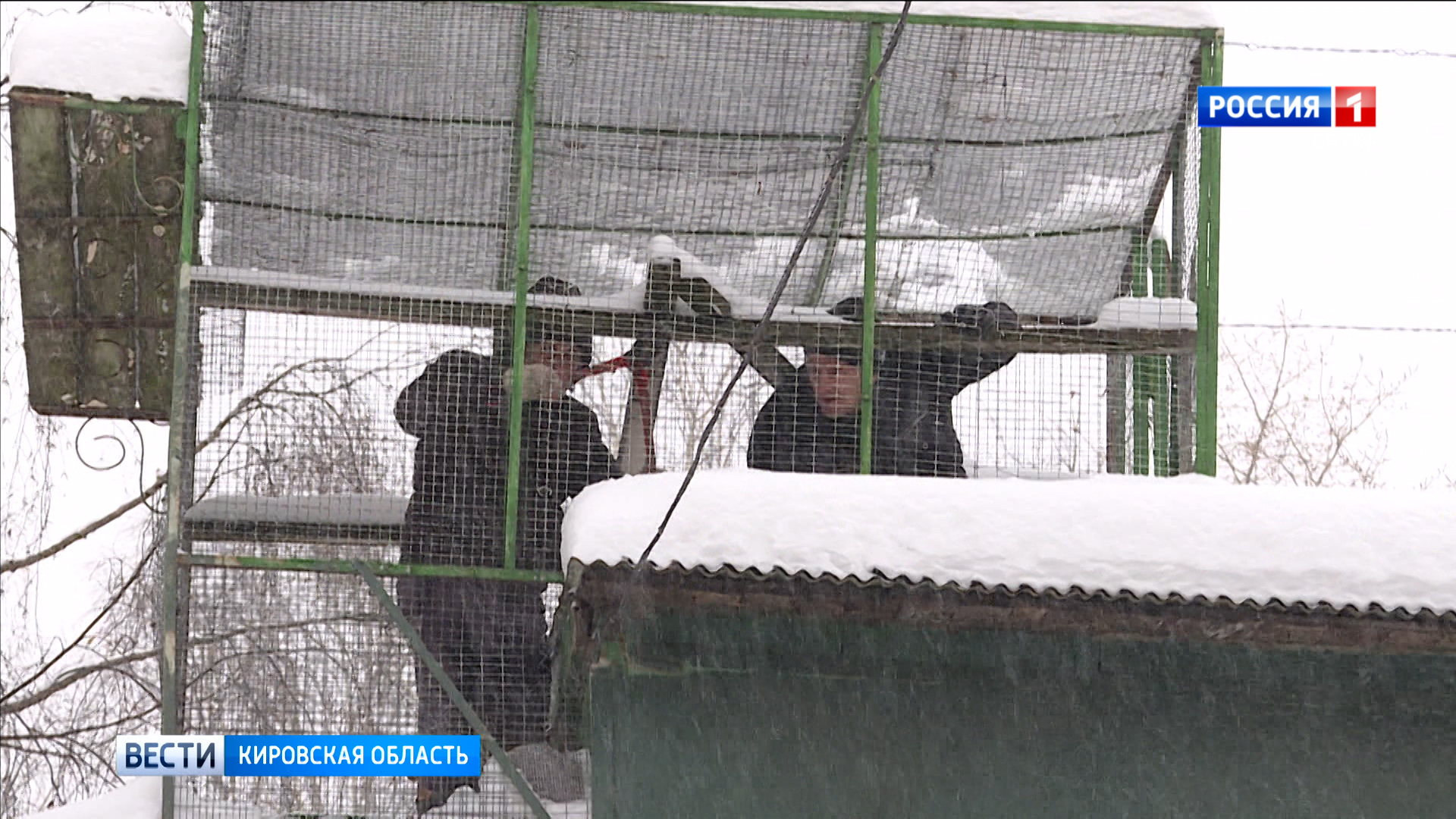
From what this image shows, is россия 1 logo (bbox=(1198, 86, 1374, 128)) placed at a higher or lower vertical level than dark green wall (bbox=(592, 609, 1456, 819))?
higher

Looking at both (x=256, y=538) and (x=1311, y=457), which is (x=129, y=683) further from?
(x=1311, y=457)

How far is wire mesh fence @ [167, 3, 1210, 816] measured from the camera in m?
7.00

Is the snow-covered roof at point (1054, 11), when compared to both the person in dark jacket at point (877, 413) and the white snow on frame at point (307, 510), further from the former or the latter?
the white snow on frame at point (307, 510)

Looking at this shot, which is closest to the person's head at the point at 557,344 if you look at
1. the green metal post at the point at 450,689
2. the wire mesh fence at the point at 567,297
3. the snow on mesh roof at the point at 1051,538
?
the wire mesh fence at the point at 567,297

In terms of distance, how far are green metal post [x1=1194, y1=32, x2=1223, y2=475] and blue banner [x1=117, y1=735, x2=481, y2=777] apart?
311 cm

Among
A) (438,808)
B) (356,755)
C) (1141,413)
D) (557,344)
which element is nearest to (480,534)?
(557,344)

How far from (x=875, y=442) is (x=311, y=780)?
267 cm

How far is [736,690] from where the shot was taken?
20.7 feet

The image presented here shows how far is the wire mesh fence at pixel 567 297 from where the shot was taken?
6996 mm

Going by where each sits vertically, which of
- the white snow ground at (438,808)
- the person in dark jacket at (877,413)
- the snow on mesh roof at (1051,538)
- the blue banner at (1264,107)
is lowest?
the white snow ground at (438,808)

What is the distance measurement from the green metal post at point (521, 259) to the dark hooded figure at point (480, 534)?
0.05m

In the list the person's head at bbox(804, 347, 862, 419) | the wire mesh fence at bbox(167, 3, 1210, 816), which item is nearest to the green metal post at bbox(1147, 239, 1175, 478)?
the wire mesh fence at bbox(167, 3, 1210, 816)

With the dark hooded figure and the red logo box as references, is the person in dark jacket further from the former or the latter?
the red logo box

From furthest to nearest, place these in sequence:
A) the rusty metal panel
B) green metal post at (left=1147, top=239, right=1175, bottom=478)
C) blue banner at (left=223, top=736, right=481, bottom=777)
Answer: the rusty metal panel, green metal post at (left=1147, top=239, right=1175, bottom=478), blue banner at (left=223, top=736, right=481, bottom=777)
